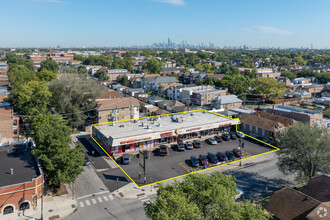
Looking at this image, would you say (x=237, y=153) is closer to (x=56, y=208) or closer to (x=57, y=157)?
(x=57, y=157)

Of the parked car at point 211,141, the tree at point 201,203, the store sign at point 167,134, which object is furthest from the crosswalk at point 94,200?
the parked car at point 211,141

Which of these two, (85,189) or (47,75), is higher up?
(47,75)

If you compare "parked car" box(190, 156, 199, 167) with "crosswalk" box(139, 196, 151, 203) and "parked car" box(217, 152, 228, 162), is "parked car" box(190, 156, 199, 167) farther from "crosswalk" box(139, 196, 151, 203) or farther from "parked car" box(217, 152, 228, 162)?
"crosswalk" box(139, 196, 151, 203)

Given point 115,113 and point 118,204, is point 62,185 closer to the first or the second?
point 118,204

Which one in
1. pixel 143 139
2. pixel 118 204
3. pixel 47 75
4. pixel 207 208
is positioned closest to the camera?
pixel 207 208

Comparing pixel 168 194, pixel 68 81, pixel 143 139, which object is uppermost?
pixel 68 81

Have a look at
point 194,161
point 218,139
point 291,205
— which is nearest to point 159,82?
point 218,139

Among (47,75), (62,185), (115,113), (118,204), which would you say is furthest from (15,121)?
(47,75)
